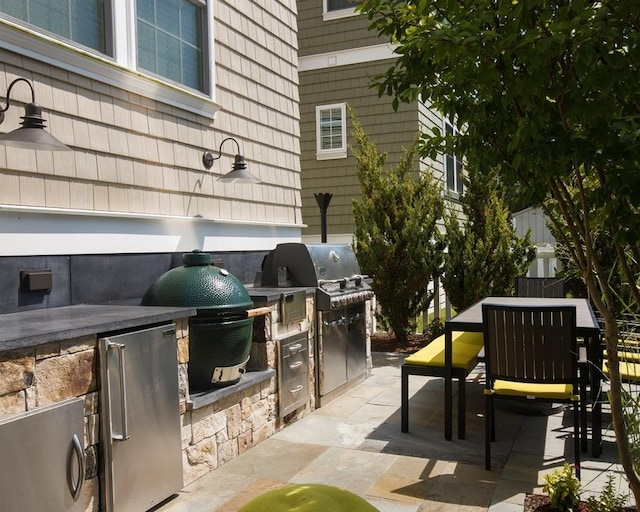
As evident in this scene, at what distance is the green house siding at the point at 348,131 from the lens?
1118 cm

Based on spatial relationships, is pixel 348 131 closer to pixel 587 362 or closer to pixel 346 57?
pixel 346 57

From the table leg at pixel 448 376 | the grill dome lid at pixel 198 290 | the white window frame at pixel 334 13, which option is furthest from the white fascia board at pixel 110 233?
the white window frame at pixel 334 13

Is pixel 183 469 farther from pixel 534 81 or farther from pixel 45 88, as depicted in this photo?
pixel 534 81

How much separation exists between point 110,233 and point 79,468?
201 centimetres

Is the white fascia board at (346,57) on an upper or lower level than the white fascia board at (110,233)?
upper

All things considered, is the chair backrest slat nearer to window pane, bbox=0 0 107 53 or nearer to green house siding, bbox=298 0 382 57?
window pane, bbox=0 0 107 53

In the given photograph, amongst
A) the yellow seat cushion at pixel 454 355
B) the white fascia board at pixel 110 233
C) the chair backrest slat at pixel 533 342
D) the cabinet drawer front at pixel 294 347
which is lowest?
the yellow seat cushion at pixel 454 355

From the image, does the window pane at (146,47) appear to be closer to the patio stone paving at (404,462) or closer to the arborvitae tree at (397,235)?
the patio stone paving at (404,462)

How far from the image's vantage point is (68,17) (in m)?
4.16

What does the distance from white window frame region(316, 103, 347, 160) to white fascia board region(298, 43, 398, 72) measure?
77 centimetres

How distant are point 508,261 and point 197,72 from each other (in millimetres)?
5268

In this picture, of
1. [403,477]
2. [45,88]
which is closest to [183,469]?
[403,477]

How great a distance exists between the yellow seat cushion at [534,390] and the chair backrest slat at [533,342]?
102 millimetres

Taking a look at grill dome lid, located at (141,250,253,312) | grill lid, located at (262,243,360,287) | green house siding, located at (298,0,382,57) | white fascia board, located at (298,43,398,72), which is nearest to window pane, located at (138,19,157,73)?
grill dome lid, located at (141,250,253,312)
